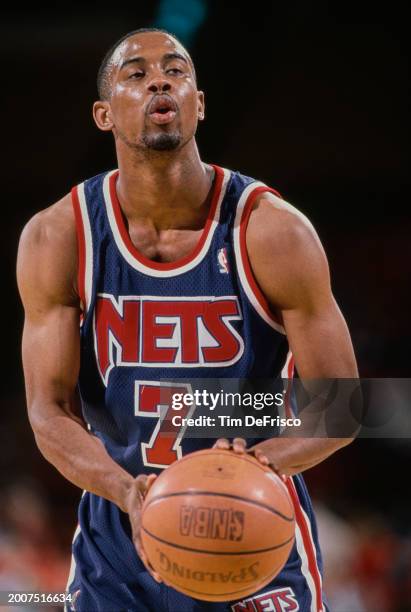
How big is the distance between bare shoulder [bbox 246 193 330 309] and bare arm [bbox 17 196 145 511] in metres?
0.53

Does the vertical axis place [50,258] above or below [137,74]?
below

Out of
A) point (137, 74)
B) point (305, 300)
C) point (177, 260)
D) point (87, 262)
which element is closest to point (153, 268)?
point (177, 260)

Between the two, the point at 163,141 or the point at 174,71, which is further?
the point at 174,71

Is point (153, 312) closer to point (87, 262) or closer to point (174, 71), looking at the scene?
point (87, 262)

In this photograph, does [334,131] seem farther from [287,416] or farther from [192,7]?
[287,416]

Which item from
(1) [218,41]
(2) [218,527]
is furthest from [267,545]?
(1) [218,41]

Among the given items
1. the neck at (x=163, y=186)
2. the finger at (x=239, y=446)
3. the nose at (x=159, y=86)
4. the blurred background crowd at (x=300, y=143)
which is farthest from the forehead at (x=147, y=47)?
the blurred background crowd at (x=300, y=143)

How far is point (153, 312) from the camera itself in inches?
107

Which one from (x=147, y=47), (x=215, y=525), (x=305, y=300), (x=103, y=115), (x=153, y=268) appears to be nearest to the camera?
(x=215, y=525)

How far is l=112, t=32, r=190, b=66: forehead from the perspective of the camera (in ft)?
9.25

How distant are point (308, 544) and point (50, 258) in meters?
1.08

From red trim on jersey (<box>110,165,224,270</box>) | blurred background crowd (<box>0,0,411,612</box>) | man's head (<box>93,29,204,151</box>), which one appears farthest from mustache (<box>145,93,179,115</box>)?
blurred background crowd (<box>0,0,411,612</box>)

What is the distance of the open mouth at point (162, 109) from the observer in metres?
2.67

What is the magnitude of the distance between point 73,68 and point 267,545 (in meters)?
5.95
